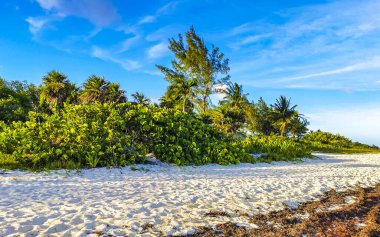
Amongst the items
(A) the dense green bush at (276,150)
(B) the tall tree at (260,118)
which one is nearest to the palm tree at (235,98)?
(B) the tall tree at (260,118)

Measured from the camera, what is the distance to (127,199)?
288 inches

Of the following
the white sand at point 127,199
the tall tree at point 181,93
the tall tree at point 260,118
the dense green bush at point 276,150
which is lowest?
the white sand at point 127,199

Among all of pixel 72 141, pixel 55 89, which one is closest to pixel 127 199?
pixel 72 141

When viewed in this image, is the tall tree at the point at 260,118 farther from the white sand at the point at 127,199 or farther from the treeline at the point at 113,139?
the white sand at the point at 127,199

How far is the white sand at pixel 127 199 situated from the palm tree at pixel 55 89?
1374 inches

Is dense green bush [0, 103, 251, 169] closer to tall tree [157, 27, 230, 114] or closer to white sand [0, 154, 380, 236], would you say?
white sand [0, 154, 380, 236]

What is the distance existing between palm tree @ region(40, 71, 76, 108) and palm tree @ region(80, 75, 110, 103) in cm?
385

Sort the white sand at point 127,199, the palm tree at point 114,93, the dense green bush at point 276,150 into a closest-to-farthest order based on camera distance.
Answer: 1. the white sand at point 127,199
2. the dense green bush at point 276,150
3. the palm tree at point 114,93

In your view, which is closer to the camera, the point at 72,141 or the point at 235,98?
the point at 72,141

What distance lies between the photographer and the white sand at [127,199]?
17.8 feet

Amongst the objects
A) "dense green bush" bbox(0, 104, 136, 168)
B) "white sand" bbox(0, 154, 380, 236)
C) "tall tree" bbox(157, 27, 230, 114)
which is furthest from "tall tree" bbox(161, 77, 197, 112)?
"white sand" bbox(0, 154, 380, 236)

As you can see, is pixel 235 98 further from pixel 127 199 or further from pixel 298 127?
pixel 127 199

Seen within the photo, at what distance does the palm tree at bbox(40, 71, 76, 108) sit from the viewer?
4278cm

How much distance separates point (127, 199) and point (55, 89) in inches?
1557
